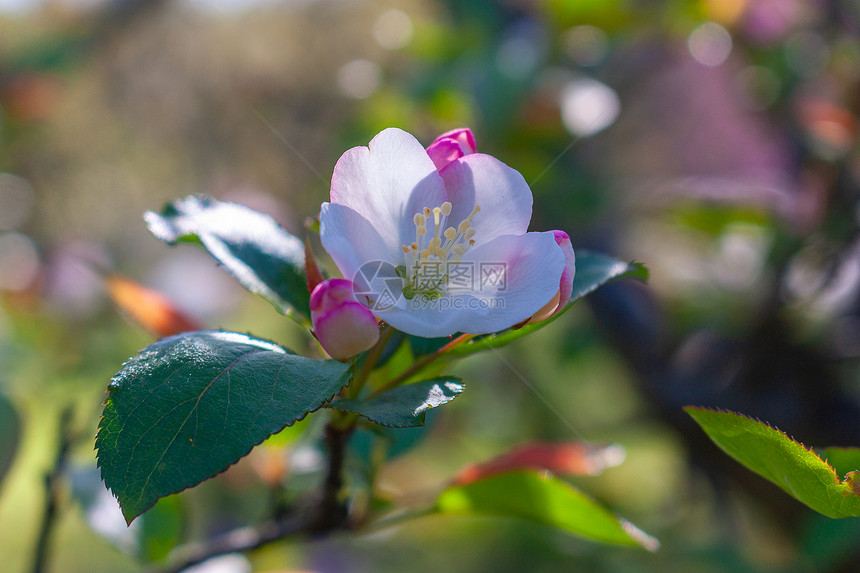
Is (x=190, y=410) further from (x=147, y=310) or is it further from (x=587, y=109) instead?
(x=587, y=109)

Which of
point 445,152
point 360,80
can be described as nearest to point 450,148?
point 445,152

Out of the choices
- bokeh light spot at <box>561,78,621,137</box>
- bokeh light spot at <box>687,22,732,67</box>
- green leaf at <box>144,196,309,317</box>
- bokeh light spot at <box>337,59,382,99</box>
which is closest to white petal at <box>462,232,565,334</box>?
green leaf at <box>144,196,309,317</box>

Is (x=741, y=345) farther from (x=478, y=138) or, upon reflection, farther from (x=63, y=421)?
(x=63, y=421)

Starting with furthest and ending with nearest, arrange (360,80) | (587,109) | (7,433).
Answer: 1. (360,80)
2. (587,109)
3. (7,433)

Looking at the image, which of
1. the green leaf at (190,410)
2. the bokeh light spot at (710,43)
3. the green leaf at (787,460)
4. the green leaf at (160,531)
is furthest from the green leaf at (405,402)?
the bokeh light spot at (710,43)

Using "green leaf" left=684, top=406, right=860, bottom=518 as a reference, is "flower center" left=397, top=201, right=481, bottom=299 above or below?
above

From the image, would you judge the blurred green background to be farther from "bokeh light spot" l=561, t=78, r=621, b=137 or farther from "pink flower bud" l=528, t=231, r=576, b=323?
"pink flower bud" l=528, t=231, r=576, b=323
